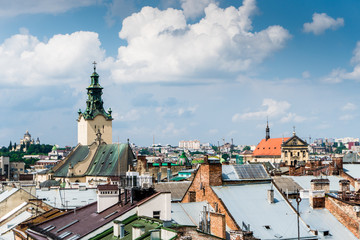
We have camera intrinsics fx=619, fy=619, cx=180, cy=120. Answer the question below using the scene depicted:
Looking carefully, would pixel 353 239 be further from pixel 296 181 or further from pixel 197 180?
pixel 296 181

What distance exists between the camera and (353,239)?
4341 centimetres

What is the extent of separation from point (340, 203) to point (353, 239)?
122 inches

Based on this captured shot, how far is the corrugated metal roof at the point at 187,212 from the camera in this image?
42.3m

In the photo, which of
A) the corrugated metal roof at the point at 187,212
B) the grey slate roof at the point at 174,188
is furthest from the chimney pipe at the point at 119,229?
the grey slate roof at the point at 174,188

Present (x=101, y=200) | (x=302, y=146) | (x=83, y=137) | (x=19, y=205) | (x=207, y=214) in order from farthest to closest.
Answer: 1. (x=302, y=146)
2. (x=83, y=137)
3. (x=19, y=205)
4. (x=101, y=200)
5. (x=207, y=214)

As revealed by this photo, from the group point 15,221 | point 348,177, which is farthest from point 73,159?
point 15,221

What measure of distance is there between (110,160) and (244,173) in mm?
77920

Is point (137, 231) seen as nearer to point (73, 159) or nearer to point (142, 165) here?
point (142, 165)

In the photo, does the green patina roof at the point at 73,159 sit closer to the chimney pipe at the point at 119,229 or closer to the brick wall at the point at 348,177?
the brick wall at the point at 348,177

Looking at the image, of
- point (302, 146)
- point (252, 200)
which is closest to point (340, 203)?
point (252, 200)

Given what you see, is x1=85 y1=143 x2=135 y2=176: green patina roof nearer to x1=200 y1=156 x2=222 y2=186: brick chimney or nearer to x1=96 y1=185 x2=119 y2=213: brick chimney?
x1=200 y1=156 x2=222 y2=186: brick chimney

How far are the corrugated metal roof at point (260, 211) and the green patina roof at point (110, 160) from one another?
70.3m

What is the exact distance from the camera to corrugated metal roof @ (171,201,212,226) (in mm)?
42344

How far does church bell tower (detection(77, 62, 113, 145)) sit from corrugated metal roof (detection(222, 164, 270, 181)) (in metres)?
97.3
